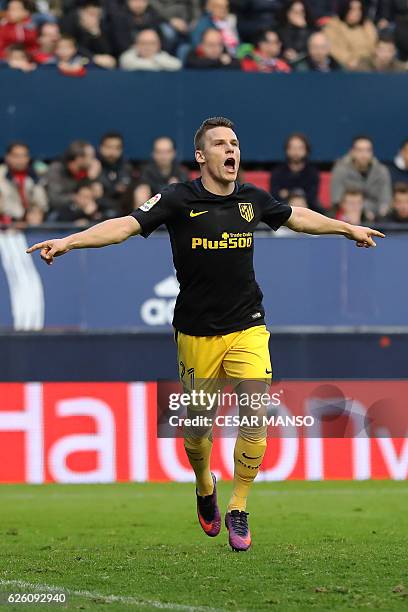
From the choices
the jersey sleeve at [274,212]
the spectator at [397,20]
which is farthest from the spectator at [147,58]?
the jersey sleeve at [274,212]

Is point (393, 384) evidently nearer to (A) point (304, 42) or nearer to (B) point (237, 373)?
(B) point (237, 373)

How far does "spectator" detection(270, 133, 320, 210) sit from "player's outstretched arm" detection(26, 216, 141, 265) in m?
7.46

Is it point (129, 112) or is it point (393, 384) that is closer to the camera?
point (393, 384)

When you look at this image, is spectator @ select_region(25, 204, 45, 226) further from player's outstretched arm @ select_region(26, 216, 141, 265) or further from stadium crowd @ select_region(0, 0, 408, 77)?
player's outstretched arm @ select_region(26, 216, 141, 265)

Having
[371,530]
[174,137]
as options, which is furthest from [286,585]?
[174,137]

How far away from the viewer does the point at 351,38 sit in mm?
17344

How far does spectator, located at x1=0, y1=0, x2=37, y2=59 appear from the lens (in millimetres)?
16203

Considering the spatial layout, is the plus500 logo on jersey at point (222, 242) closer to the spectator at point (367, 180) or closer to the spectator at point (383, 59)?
the spectator at point (367, 180)

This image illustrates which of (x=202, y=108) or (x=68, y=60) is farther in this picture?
(x=202, y=108)

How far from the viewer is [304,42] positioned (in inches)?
680

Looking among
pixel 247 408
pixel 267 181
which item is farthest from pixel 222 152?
pixel 267 181

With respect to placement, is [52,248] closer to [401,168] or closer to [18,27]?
[401,168]

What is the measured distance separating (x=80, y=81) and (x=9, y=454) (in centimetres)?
577

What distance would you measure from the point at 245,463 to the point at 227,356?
67 centimetres
